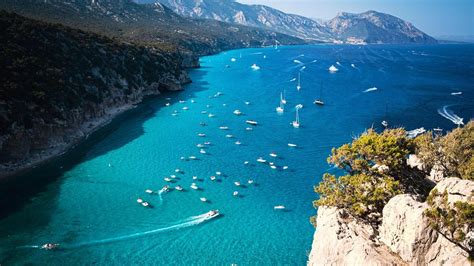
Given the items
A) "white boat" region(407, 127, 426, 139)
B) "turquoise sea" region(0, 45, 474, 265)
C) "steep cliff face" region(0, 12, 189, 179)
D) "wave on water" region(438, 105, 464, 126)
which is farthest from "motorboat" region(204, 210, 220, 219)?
"wave on water" region(438, 105, 464, 126)

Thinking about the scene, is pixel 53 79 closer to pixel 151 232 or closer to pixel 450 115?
pixel 151 232

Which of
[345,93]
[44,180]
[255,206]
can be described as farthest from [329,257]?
[345,93]

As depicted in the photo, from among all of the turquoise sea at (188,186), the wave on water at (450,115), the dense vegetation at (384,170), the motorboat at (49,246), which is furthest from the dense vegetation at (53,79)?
the wave on water at (450,115)

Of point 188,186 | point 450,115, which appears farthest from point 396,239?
point 450,115

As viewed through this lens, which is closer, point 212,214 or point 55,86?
point 212,214

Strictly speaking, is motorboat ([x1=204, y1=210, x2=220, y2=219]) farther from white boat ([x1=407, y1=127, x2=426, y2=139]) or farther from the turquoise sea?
white boat ([x1=407, y1=127, x2=426, y2=139])

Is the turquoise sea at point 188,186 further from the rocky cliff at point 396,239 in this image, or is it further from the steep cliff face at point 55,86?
the rocky cliff at point 396,239
